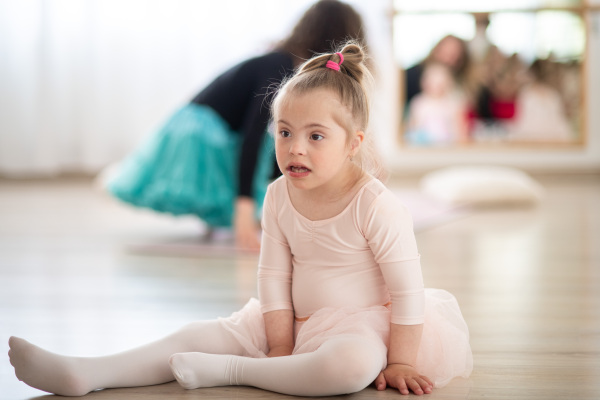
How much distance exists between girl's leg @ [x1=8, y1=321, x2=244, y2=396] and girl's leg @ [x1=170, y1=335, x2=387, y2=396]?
0.15 ft

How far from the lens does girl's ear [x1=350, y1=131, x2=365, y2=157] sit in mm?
1007

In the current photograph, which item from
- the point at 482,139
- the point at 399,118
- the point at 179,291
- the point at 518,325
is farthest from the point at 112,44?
the point at 518,325

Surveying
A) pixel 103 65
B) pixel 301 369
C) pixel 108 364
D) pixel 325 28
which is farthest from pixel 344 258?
pixel 103 65

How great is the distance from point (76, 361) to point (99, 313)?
0.43 meters

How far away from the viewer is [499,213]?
2.71m

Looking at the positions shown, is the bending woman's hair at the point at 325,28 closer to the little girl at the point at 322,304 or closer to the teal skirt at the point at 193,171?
the teal skirt at the point at 193,171

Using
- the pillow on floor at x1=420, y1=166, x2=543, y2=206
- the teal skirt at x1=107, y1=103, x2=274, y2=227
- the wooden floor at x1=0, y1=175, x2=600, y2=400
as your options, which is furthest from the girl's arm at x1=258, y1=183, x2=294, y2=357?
the pillow on floor at x1=420, y1=166, x2=543, y2=206

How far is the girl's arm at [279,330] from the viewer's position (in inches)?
41.1

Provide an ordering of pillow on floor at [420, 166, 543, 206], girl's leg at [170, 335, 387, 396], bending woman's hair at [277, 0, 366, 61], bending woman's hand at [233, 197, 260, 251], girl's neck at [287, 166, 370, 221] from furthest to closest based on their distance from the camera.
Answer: pillow on floor at [420, 166, 543, 206]
bending woman's hand at [233, 197, 260, 251]
bending woman's hair at [277, 0, 366, 61]
girl's neck at [287, 166, 370, 221]
girl's leg at [170, 335, 387, 396]

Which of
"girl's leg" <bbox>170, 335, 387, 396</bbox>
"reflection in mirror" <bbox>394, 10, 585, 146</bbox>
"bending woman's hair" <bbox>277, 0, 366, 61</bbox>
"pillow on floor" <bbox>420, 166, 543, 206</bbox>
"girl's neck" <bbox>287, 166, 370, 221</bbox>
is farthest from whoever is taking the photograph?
"reflection in mirror" <bbox>394, 10, 585, 146</bbox>

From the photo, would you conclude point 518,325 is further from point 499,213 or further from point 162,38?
point 162,38

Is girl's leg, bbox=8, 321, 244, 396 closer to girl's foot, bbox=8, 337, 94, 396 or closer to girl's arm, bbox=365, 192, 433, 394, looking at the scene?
girl's foot, bbox=8, 337, 94, 396

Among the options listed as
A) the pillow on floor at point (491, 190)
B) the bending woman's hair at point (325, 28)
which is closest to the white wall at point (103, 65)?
the pillow on floor at point (491, 190)

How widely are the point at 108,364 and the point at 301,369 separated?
25 centimetres
